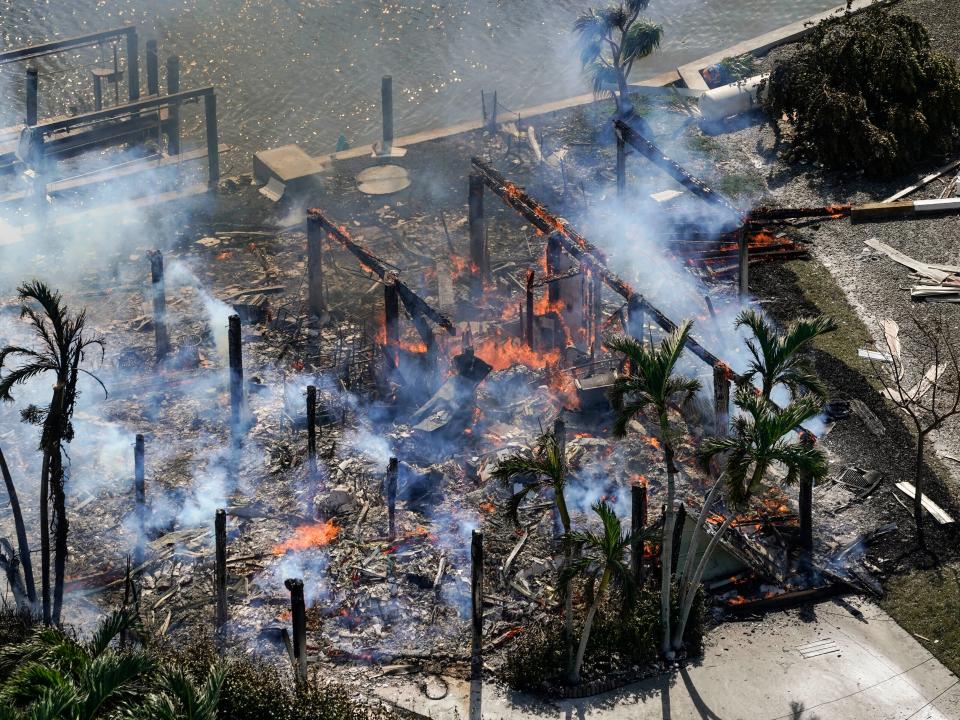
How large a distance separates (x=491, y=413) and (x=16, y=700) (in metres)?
11.9

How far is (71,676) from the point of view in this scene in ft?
56.1

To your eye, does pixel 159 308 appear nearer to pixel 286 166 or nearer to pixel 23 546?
pixel 23 546

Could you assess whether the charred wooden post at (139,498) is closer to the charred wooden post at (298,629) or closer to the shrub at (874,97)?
the charred wooden post at (298,629)

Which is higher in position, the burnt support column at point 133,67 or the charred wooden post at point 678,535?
the burnt support column at point 133,67

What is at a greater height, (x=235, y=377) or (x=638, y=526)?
(x=235, y=377)

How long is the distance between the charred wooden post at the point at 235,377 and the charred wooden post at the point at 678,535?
9539 millimetres

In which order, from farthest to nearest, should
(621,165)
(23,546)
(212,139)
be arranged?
1. (212,139)
2. (621,165)
3. (23,546)

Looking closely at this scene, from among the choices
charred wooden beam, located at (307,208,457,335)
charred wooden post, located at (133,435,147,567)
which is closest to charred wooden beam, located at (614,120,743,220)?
charred wooden beam, located at (307,208,457,335)

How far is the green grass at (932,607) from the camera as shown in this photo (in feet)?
67.5

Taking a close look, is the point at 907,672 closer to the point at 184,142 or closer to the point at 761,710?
the point at 761,710

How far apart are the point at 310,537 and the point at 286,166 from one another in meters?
15.6

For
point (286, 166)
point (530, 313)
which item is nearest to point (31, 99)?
point (286, 166)

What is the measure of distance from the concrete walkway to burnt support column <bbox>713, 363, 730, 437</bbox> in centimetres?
477

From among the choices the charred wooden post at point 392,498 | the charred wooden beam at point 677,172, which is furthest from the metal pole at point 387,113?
the charred wooden post at point 392,498
